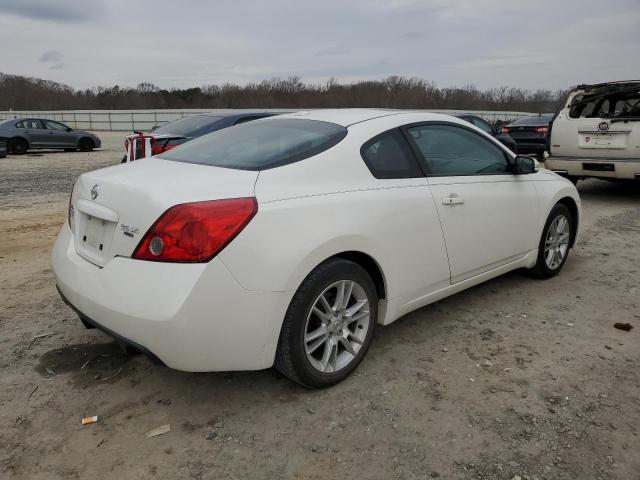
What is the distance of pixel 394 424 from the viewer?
253 centimetres

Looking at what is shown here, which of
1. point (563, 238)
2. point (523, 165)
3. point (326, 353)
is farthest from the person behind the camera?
point (563, 238)

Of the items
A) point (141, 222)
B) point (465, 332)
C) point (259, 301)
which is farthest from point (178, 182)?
point (465, 332)

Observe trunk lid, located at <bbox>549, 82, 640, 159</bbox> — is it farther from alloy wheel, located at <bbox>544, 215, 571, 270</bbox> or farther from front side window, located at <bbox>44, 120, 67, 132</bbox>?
front side window, located at <bbox>44, 120, 67, 132</bbox>

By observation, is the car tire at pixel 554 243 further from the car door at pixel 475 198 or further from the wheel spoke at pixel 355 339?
the wheel spoke at pixel 355 339

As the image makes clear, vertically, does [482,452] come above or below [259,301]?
below

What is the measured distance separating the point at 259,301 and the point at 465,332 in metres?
1.76

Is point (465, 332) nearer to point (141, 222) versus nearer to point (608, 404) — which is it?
point (608, 404)

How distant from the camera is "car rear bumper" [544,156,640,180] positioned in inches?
314

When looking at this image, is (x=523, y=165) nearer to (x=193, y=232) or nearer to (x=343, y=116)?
(x=343, y=116)

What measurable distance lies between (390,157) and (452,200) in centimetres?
53

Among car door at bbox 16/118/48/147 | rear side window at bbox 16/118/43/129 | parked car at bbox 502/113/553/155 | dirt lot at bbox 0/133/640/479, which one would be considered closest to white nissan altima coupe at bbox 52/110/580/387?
dirt lot at bbox 0/133/640/479

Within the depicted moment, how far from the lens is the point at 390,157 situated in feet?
10.5

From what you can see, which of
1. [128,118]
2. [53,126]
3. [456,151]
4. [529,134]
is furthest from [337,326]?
[128,118]

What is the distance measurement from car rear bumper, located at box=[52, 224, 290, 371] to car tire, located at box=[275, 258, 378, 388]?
0.11 metres
